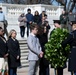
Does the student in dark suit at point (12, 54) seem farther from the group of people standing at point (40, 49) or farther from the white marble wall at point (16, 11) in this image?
the white marble wall at point (16, 11)

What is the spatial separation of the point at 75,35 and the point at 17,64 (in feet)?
7.97

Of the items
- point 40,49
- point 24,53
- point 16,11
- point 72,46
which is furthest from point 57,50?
point 16,11

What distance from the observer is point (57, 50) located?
1218 cm

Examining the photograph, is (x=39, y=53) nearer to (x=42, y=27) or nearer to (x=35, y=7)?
(x=42, y=27)

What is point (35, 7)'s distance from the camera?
28125mm

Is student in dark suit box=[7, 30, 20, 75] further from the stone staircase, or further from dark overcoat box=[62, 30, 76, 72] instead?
the stone staircase

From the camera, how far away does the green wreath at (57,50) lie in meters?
12.2

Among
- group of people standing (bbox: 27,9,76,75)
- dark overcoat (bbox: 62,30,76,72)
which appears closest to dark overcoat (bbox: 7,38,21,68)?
group of people standing (bbox: 27,9,76,75)

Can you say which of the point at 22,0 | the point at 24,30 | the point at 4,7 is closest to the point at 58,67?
the point at 24,30

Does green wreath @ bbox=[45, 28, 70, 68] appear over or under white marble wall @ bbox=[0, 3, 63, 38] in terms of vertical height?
over

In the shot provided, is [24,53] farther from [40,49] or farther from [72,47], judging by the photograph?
[72,47]

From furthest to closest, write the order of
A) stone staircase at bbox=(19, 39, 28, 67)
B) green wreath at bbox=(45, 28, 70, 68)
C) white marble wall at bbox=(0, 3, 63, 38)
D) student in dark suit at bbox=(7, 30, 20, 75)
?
1. white marble wall at bbox=(0, 3, 63, 38)
2. stone staircase at bbox=(19, 39, 28, 67)
3. student in dark suit at bbox=(7, 30, 20, 75)
4. green wreath at bbox=(45, 28, 70, 68)

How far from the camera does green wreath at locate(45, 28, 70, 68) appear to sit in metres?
12.2

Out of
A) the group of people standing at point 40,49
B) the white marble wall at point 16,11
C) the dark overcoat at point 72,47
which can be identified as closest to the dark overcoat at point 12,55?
the group of people standing at point 40,49
